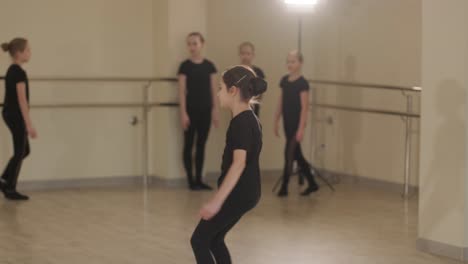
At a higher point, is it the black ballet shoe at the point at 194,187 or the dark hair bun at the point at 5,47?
the dark hair bun at the point at 5,47

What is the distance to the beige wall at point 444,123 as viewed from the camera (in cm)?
666

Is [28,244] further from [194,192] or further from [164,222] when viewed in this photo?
[194,192]

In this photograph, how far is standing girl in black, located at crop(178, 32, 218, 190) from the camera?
1010 cm

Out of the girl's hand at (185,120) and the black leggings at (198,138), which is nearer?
the girl's hand at (185,120)

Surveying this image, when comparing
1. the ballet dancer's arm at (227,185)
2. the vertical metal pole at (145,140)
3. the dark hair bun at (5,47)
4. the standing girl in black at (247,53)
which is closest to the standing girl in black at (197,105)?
the standing girl in black at (247,53)

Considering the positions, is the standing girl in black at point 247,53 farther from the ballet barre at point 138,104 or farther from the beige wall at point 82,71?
the beige wall at point 82,71

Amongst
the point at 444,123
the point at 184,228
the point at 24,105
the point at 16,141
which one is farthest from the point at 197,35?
the point at 444,123

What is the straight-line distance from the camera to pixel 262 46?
36.1 ft

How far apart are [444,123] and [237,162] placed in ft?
8.20

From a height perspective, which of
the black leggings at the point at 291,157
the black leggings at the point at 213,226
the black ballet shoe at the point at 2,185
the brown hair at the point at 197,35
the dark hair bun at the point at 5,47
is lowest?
the black ballet shoe at the point at 2,185

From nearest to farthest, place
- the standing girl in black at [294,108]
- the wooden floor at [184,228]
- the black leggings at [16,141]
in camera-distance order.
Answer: the wooden floor at [184,228] < the black leggings at [16,141] < the standing girl in black at [294,108]

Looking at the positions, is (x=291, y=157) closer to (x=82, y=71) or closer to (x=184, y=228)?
(x=184, y=228)

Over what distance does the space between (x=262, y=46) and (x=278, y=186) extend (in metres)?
1.70

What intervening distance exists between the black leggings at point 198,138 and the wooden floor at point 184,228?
1.04ft
